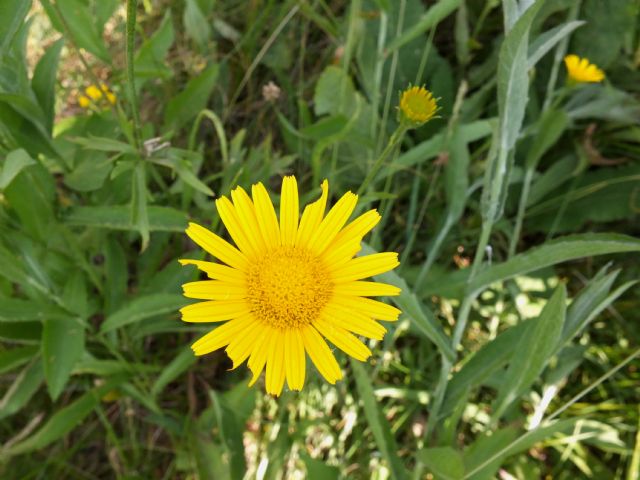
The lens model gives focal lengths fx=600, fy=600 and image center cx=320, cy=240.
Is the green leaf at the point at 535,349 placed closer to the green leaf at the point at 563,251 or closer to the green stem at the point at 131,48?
the green leaf at the point at 563,251

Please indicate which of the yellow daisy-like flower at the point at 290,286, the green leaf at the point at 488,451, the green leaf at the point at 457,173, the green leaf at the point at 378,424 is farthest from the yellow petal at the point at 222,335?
the green leaf at the point at 457,173

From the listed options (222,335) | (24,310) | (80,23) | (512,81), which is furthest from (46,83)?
(512,81)

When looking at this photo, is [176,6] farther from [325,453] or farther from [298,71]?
[325,453]

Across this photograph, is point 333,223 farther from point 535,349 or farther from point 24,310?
point 24,310

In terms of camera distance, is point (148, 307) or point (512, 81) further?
point (148, 307)

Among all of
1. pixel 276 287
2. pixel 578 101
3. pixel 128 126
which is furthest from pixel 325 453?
pixel 578 101

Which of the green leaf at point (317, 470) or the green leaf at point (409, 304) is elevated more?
the green leaf at point (409, 304)
